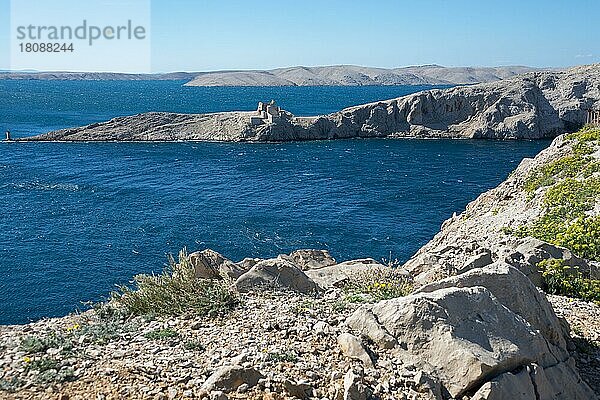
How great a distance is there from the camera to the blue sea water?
111 ft

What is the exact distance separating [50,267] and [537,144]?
7540 centimetres

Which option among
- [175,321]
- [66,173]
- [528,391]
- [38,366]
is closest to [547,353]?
[528,391]

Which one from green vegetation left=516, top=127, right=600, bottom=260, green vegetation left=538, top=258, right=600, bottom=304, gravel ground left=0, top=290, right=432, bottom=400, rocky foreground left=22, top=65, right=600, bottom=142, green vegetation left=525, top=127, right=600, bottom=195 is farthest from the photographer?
rocky foreground left=22, top=65, right=600, bottom=142

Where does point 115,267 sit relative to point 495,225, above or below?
below

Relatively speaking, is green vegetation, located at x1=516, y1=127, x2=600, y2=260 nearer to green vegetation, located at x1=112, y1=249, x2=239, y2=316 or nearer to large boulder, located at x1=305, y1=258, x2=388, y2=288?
large boulder, located at x1=305, y1=258, x2=388, y2=288

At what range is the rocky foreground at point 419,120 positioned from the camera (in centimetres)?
9500

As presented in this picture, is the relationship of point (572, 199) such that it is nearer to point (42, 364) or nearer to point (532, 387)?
point (532, 387)

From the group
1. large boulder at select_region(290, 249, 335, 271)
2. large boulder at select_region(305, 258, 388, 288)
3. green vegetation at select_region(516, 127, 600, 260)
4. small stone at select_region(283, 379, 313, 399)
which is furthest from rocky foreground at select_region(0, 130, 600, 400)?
large boulder at select_region(290, 249, 335, 271)

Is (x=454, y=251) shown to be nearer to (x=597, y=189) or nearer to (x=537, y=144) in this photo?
(x=597, y=189)

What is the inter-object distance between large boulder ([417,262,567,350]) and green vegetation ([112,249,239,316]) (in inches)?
151

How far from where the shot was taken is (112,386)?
8.42 meters

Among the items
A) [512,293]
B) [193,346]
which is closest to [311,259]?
[512,293]

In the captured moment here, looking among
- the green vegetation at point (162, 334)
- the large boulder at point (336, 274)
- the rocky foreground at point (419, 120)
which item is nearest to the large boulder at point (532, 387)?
the green vegetation at point (162, 334)

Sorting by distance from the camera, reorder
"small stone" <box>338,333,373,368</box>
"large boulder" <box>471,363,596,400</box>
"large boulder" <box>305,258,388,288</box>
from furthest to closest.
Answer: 1. "large boulder" <box>305,258,388,288</box>
2. "small stone" <box>338,333,373,368</box>
3. "large boulder" <box>471,363,596,400</box>
